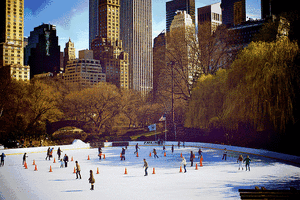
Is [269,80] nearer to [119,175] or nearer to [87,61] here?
[119,175]

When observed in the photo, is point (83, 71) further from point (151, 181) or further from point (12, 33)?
point (151, 181)

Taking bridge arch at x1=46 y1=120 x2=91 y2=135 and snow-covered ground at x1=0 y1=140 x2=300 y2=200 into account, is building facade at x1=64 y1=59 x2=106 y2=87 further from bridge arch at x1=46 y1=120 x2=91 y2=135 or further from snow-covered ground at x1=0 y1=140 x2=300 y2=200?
snow-covered ground at x1=0 y1=140 x2=300 y2=200

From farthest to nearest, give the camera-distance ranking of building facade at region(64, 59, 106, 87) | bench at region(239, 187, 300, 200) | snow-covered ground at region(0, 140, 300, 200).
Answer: building facade at region(64, 59, 106, 87), snow-covered ground at region(0, 140, 300, 200), bench at region(239, 187, 300, 200)

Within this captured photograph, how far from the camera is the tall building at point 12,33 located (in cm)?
17000

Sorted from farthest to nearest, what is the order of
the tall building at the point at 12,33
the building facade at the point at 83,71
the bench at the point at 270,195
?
1. the building facade at the point at 83,71
2. the tall building at the point at 12,33
3. the bench at the point at 270,195

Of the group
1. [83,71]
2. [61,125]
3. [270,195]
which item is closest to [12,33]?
[83,71]

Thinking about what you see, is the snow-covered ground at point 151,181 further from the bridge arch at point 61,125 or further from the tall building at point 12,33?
the tall building at point 12,33

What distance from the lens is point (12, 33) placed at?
17512 cm

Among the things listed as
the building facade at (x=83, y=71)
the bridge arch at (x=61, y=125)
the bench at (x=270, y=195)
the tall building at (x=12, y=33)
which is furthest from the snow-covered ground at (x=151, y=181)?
the building facade at (x=83, y=71)

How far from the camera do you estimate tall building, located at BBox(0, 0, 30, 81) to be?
170 m

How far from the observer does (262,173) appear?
74.5ft

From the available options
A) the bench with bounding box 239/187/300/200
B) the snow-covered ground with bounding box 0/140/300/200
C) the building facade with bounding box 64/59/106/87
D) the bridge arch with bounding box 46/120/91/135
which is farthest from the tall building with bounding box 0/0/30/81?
the bench with bounding box 239/187/300/200

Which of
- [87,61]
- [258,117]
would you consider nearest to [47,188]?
[258,117]

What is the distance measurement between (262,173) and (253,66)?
45.1 ft
